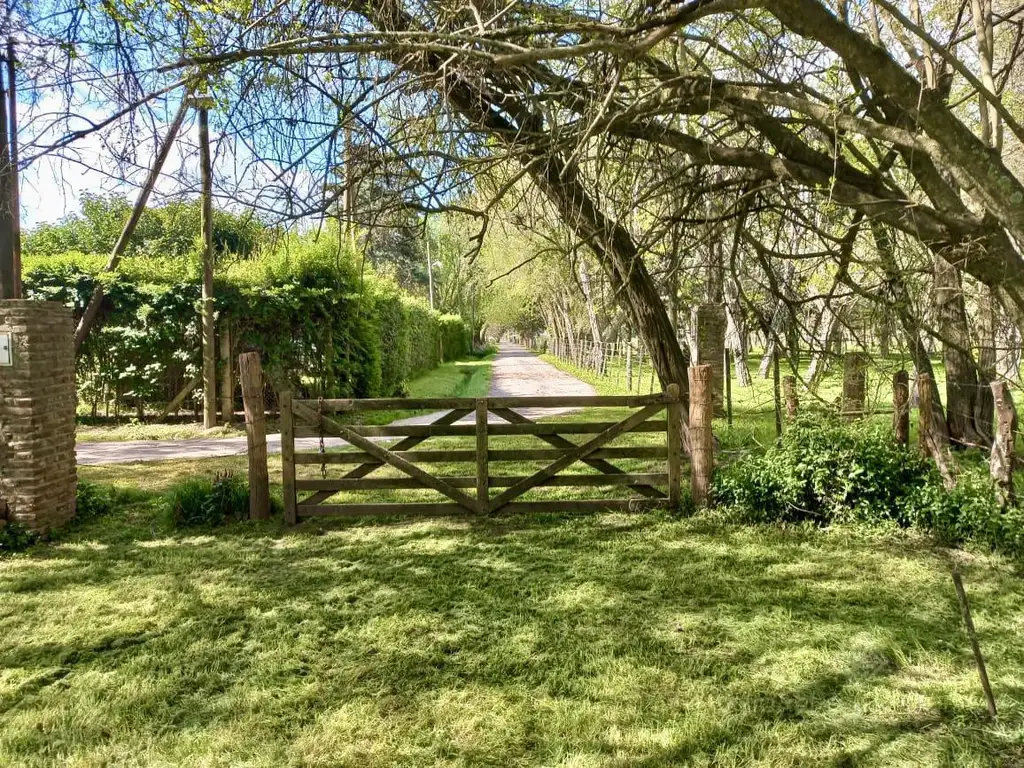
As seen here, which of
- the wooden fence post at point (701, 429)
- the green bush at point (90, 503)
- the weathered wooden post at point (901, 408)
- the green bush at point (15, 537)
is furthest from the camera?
the green bush at point (90, 503)

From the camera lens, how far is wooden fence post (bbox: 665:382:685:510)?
658 centimetres

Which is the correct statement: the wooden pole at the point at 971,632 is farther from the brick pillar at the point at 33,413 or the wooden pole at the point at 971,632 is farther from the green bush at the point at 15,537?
the green bush at the point at 15,537

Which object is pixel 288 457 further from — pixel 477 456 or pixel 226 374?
pixel 226 374

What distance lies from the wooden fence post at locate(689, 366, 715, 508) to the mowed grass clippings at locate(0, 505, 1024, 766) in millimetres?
669

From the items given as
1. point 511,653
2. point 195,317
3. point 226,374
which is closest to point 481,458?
point 511,653

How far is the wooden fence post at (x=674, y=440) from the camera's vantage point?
6.58 m

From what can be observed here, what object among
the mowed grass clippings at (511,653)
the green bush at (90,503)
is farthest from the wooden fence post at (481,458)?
the green bush at (90,503)

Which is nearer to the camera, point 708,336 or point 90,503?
point 90,503

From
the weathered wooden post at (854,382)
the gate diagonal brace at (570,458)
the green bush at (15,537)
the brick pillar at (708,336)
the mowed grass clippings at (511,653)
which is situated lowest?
the mowed grass clippings at (511,653)

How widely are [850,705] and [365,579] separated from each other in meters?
3.33

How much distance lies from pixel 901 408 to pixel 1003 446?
1.16m

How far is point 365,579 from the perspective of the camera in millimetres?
5137

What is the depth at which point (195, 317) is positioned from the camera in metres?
13.5

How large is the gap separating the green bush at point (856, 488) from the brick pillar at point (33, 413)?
631 cm
